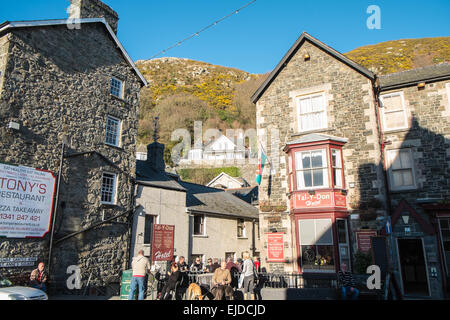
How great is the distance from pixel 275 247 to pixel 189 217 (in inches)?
300

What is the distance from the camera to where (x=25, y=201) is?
13.8 m

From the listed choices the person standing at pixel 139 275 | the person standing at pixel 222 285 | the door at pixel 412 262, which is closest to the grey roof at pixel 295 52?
the door at pixel 412 262

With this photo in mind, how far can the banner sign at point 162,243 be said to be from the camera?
1684 cm

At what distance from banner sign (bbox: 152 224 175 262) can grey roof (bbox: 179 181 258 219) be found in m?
5.14

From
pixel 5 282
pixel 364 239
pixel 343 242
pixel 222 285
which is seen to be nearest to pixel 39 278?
pixel 5 282

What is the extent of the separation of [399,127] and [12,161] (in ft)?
57.1

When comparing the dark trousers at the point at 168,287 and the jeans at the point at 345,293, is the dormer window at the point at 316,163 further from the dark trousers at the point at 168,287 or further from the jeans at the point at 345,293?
the dark trousers at the point at 168,287

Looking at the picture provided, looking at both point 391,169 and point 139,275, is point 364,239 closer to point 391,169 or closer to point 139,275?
point 391,169

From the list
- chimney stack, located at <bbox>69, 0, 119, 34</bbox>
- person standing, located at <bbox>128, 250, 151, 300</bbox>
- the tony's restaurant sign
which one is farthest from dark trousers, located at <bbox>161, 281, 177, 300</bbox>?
chimney stack, located at <bbox>69, 0, 119, 34</bbox>

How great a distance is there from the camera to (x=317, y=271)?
51.3 ft

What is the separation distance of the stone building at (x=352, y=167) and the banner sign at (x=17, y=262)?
1034 cm

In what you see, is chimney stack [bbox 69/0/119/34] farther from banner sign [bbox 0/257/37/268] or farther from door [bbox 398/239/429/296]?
door [bbox 398/239/429/296]

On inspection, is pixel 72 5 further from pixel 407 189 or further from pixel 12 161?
pixel 407 189
